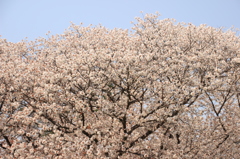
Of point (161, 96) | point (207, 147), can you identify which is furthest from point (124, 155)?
point (207, 147)

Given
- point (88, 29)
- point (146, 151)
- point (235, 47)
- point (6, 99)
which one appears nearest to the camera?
point (146, 151)

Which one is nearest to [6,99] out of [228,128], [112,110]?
[112,110]

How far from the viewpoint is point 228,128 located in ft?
52.5

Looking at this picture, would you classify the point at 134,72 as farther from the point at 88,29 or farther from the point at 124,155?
the point at 88,29

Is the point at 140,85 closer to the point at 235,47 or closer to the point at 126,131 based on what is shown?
the point at 126,131

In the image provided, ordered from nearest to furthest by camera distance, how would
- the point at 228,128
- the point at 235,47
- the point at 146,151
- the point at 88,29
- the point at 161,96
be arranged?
1. the point at 146,151
2. the point at 161,96
3. the point at 228,128
4. the point at 235,47
5. the point at 88,29

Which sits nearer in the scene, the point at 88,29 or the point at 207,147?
the point at 207,147

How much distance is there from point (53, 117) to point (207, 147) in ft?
30.3

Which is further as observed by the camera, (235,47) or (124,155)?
(235,47)

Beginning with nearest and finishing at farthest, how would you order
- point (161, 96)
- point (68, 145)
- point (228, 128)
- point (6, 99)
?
point (68, 145) → point (161, 96) → point (6, 99) → point (228, 128)

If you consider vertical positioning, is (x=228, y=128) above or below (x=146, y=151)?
above

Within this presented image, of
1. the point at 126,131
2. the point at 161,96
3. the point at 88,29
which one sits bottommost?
the point at 126,131

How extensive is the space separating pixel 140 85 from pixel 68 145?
16.2 feet

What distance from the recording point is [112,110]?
13188 millimetres
